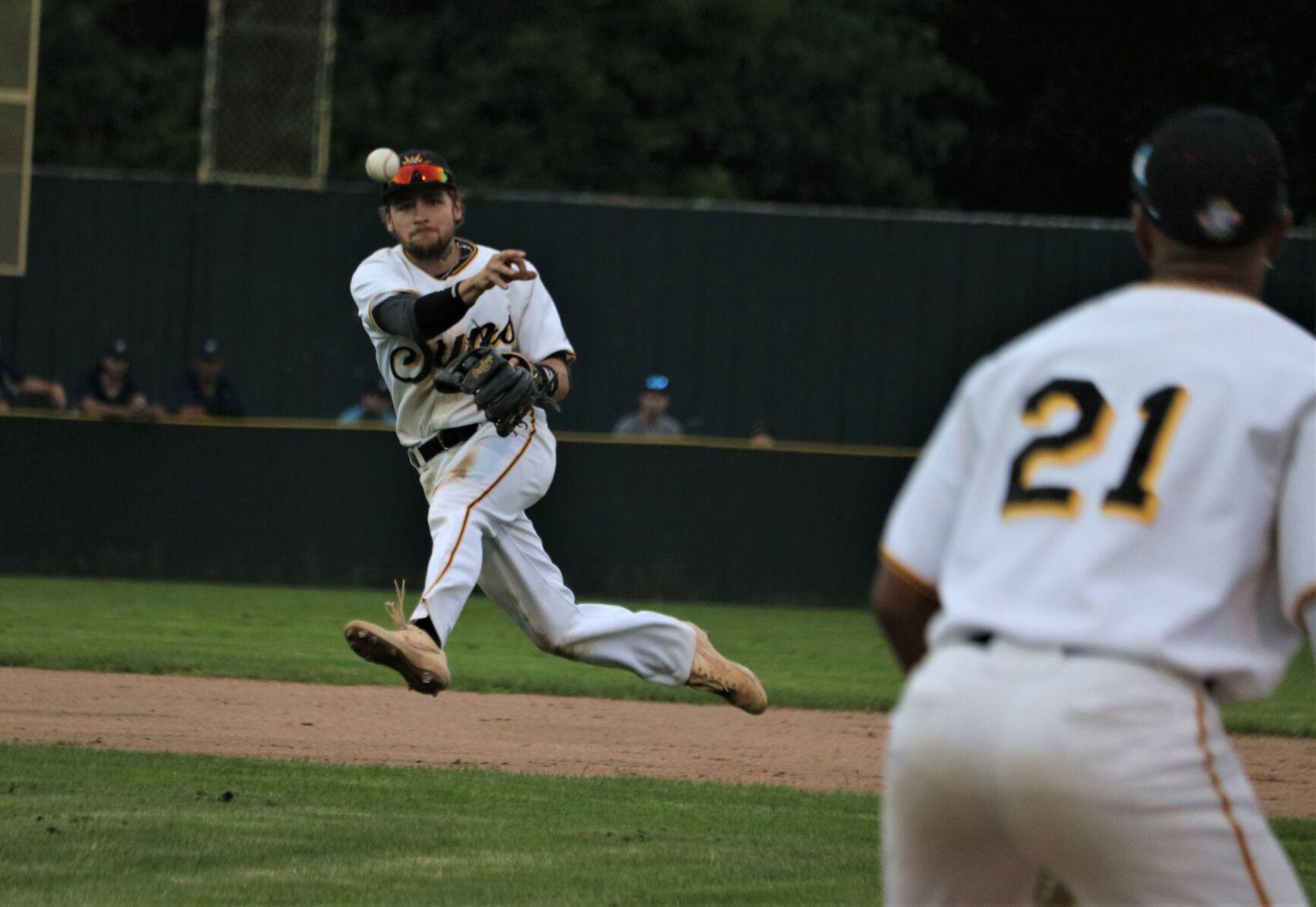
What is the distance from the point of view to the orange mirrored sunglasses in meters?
7.03

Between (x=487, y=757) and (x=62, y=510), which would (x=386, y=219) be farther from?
(x=62, y=510)

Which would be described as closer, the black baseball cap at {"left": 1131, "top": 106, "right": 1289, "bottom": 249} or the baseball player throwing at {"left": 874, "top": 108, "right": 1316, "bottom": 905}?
the baseball player throwing at {"left": 874, "top": 108, "right": 1316, "bottom": 905}

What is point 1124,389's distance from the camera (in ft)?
8.50

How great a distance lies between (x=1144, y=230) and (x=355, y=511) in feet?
42.8

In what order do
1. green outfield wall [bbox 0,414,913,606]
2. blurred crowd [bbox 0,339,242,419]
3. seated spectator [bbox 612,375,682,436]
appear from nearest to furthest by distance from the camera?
1. green outfield wall [bbox 0,414,913,606]
2. blurred crowd [bbox 0,339,242,419]
3. seated spectator [bbox 612,375,682,436]

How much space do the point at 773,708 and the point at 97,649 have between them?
3.82 meters

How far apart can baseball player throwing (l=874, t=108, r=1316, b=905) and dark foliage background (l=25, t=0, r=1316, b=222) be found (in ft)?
74.0

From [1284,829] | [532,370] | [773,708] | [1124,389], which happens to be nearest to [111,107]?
[773,708]

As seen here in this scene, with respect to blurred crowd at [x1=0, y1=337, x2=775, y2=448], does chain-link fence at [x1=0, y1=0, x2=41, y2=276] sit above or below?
above

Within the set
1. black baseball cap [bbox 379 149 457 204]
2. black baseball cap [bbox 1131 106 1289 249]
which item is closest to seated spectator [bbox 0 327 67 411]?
black baseball cap [bbox 379 149 457 204]

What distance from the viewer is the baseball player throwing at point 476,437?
665 cm

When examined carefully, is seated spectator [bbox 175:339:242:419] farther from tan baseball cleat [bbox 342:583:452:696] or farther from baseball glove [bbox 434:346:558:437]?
tan baseball cleat [bbox 342:583:452:696]

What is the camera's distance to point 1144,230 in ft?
9.24

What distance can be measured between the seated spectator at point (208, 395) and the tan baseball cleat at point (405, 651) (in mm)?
10118
